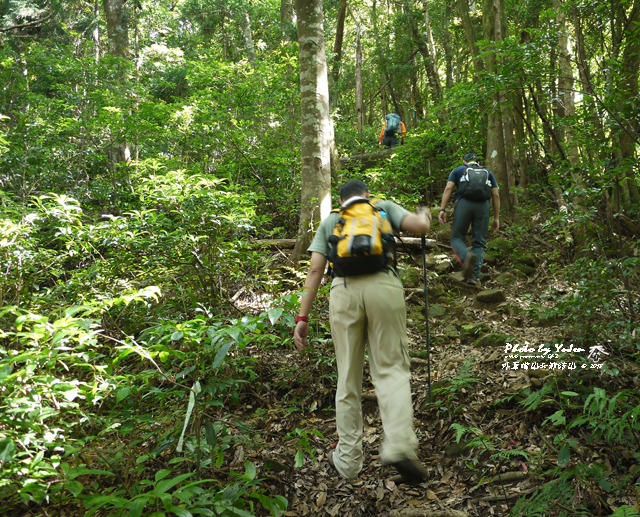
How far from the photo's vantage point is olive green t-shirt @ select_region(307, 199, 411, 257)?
3.21m

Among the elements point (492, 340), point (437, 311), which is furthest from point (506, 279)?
point (492, 340)

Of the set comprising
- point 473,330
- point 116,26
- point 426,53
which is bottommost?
point 473,330

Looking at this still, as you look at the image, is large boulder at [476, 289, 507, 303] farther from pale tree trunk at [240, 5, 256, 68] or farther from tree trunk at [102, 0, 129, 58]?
pale tree trunk at [240, 5, 256, 68]

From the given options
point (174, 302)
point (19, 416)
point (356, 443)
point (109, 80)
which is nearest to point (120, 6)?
point (109, 80)

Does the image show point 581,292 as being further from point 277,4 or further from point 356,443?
point 277,4

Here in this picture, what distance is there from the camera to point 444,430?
3.78 m

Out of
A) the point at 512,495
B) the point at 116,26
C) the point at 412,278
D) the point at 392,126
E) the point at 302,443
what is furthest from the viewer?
the point at 392,126

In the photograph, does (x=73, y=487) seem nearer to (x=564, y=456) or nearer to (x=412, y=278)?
(x=564, y=456)

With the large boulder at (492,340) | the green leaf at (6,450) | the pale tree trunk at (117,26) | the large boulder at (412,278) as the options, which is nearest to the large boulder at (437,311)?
the large boulder at (412,278)

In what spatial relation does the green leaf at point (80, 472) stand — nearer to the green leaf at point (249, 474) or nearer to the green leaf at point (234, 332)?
the green leaf at point (249, 474)

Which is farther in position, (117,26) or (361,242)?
(117,26)

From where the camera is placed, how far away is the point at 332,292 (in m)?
3.14

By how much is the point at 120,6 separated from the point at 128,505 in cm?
1434

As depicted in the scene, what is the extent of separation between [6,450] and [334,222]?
2.57 metres
